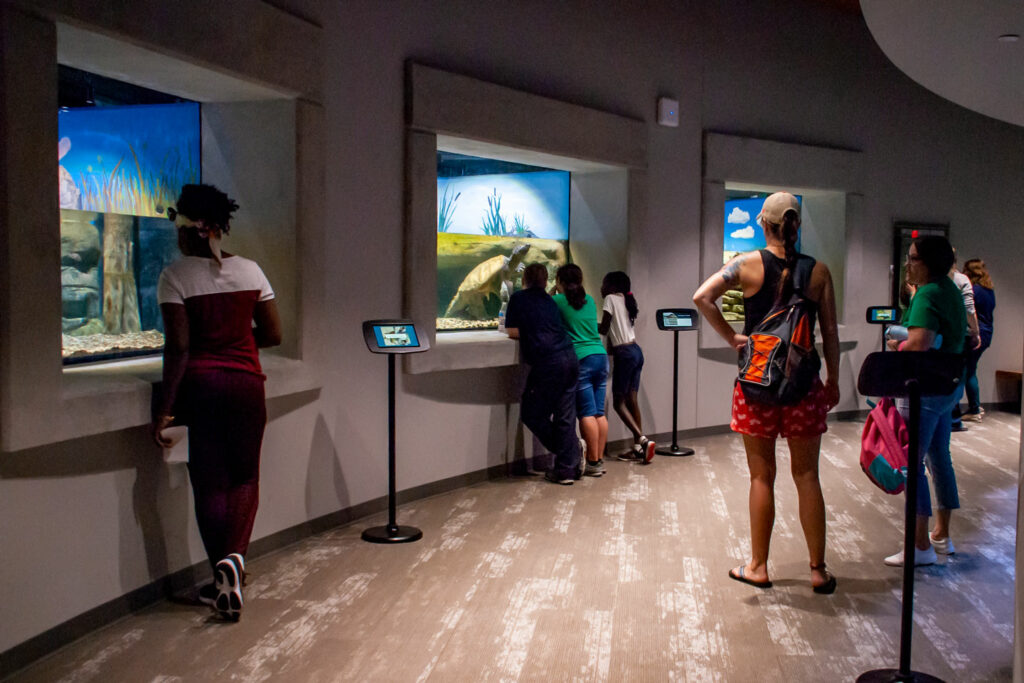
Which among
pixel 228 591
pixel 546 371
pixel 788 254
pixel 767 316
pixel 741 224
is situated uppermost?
pixel 741 224

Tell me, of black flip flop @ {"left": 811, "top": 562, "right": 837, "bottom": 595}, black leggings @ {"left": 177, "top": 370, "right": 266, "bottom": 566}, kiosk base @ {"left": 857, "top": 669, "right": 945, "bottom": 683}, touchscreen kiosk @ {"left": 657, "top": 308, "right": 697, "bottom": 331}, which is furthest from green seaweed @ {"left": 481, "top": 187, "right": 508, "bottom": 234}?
kiosk base @ {"left": 857, "top": 669, "right": 945, "bottom": 683}

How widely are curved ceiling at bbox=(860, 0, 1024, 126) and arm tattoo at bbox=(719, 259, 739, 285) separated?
1504mm

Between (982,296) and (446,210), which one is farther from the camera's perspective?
(982,296)

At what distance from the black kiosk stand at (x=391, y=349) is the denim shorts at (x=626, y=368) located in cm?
250

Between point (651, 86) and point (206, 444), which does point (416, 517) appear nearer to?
point (206, 444)

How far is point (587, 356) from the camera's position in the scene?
6328 millimetres

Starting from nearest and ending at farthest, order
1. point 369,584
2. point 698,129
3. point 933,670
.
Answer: point 933,670 → point 369,584 → point 698,129

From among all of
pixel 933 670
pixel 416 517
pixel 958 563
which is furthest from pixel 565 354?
pixel 933 670

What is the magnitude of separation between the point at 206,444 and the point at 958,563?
3.69 metres

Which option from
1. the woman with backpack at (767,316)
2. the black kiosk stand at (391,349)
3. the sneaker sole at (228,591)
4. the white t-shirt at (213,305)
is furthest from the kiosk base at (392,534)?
the woman with backpack at (767,316)

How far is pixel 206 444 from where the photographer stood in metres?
3.59

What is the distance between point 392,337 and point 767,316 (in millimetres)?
1978

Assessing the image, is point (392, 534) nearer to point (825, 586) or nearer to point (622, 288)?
point (825, 586)

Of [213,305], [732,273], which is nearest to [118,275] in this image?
[213,305]
